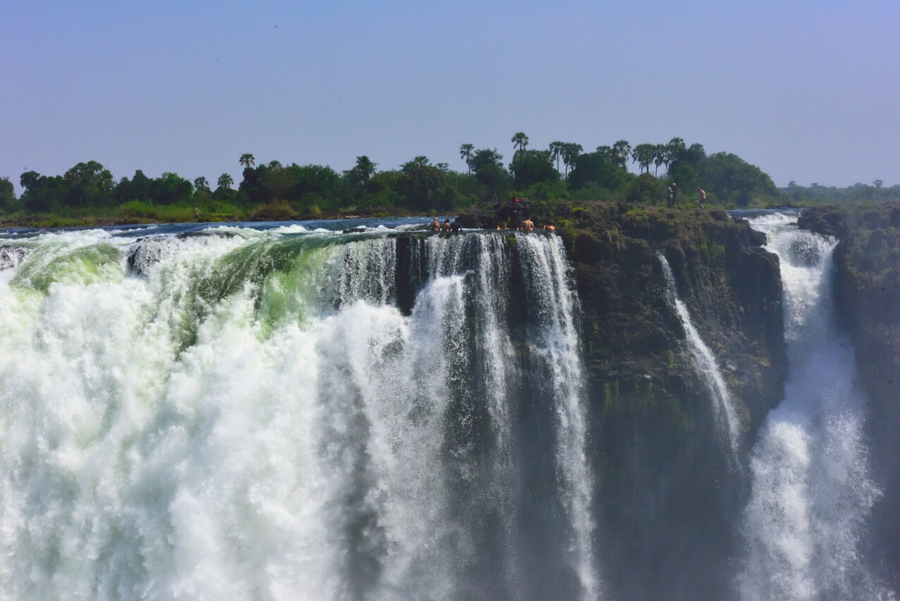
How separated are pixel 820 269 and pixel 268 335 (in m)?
12.8

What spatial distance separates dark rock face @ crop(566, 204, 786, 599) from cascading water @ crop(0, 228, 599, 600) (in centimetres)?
72

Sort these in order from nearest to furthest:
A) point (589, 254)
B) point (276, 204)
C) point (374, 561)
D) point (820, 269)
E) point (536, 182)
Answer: point (374, 561) → point (589, 254) → point (820, 269) → point (276, 204) → point (536, 182)

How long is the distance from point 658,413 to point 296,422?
7.26m

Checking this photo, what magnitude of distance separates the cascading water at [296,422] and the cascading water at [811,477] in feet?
12.5

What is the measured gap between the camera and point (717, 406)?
15375 mm

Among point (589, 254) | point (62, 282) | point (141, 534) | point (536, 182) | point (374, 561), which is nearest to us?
point (141, 534)

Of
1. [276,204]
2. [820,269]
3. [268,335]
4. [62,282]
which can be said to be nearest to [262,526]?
[268,335]

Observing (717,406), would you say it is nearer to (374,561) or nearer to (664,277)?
(664,277)

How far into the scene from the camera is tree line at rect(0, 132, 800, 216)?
1708 inches

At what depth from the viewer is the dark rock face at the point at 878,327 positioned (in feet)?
49.7

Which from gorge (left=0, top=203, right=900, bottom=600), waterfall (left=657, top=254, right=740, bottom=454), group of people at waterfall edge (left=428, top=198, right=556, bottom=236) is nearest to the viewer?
gorge (left=0, top=203, right=900, bottom=600)

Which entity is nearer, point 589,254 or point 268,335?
point 268,335

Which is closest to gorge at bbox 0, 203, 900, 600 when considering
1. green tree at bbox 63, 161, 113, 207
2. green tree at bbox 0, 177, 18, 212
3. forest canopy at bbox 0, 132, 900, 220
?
forest canopy at bbox 0, 132, 900, 220

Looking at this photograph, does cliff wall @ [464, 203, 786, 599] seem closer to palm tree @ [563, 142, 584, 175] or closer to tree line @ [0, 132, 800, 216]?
tree line @ [0, 132, 800, 216]
